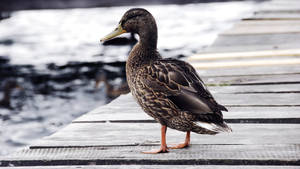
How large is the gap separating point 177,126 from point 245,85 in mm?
1675

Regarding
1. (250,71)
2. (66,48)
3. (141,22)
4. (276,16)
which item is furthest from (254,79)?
(66,48)

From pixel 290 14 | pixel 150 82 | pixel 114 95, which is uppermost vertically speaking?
pixel 150 82

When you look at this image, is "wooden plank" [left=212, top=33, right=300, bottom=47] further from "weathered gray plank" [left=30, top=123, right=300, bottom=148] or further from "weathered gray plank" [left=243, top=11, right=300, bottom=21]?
"weathered gray plank" [left=30, top=123, right=300, bottom=148]

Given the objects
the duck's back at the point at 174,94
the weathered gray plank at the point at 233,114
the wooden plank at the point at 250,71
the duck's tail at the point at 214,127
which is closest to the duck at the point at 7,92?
the wooden plank at the point at 250,71

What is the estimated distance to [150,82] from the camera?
8.67 ft

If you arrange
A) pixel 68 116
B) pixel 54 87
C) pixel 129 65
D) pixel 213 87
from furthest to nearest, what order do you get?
pixel 54 87
pixel 68 116
pixel 213 87
pixel 129 65

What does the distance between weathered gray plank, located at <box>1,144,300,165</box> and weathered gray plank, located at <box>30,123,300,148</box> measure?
86 mm

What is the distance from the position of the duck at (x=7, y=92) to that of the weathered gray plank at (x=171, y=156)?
530cm

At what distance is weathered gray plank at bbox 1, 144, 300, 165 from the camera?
8.12ft

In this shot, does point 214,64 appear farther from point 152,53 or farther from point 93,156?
point 93,156

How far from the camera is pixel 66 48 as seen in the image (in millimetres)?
10953

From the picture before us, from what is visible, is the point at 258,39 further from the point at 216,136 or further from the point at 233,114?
the point at 216,136

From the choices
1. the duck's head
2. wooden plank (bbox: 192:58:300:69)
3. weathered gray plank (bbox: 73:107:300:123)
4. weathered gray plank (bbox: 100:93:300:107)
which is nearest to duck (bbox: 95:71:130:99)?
wooden plank (bbox: 192:58:300:69)

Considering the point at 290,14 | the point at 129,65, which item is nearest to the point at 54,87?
the point at 290,14
